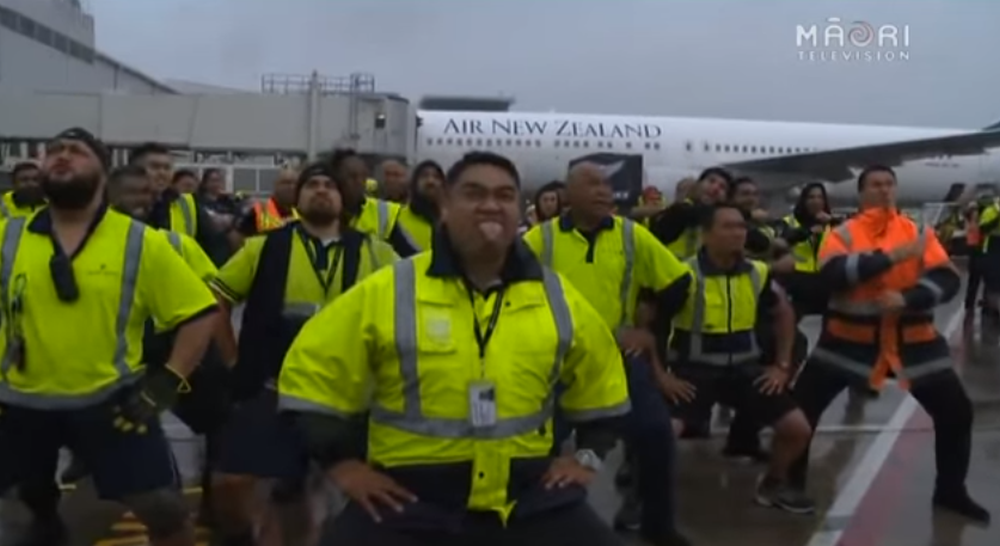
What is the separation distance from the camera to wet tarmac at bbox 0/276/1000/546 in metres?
6.49

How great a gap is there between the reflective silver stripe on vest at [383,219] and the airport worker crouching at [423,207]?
4.2 inches

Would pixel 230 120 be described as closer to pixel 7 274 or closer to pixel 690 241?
pixel 690 241

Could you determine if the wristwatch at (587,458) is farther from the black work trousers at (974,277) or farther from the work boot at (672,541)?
the black work trousers at (974,277)

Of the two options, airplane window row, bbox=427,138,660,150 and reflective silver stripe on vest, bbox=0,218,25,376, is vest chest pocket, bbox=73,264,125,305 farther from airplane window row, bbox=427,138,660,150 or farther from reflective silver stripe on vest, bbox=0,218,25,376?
airplane window row, bbox=427,138,660,150

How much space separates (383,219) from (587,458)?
4117 mm

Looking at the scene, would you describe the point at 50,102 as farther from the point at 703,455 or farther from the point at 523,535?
the point at 523,535

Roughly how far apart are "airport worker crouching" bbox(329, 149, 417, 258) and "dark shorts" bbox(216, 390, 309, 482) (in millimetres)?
899

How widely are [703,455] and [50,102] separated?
30.1 metres

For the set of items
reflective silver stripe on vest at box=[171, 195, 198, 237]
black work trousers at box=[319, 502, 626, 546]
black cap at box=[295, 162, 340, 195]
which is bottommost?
black work trousers at box=[319, 502, 626, 546]

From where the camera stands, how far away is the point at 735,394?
270 inches

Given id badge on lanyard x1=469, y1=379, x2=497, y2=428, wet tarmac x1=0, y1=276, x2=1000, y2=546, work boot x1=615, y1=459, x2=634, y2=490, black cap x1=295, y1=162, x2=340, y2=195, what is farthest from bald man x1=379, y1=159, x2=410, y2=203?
id badge on lanyard x1=469, y1=379, x2=497, y2=428

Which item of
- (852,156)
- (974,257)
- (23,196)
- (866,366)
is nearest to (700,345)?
(866,366)

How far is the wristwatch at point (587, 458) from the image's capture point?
3641 millimetres

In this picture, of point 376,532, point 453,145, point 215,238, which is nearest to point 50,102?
point 453,145
